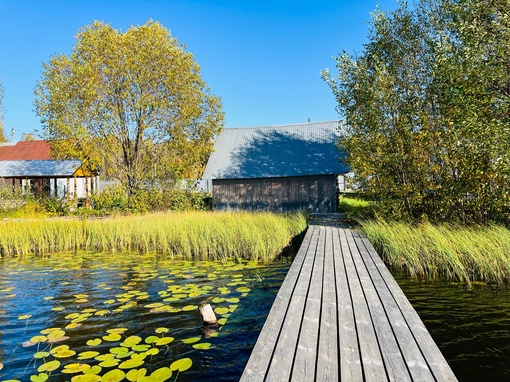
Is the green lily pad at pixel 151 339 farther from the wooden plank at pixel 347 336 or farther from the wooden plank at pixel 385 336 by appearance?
the wooden plank at pixel 385 336

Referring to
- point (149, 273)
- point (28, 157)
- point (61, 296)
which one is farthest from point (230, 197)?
point (28, 157)

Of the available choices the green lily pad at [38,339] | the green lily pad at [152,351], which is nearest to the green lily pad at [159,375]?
the green lily pad at [152,351]

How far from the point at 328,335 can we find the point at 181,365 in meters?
1.60

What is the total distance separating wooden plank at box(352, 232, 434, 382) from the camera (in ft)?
8.05

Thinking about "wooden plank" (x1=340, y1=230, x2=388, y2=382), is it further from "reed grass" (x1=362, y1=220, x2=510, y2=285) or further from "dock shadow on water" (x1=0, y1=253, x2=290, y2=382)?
"reed grass" (x1=362, y1=220, x2=510, y2=285)

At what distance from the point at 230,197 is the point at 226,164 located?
205cm

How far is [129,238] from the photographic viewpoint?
10.8 metres

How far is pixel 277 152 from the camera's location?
21.0 metres

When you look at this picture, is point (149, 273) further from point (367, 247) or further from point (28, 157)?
point (28, 157)

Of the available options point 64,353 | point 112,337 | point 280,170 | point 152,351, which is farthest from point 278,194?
point 64,353

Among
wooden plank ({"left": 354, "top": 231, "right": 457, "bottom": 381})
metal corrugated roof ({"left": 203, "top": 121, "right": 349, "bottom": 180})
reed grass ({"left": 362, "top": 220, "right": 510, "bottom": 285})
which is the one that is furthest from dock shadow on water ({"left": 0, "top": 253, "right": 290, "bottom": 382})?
metal corrugated roof ({"left": 203, "top": 121, "right": 349, "bottom": 180})

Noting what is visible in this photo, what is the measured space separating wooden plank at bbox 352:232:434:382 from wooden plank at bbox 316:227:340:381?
53 centimetres

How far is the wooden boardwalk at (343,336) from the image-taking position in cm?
247

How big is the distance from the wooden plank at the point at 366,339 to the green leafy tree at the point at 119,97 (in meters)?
15.5
